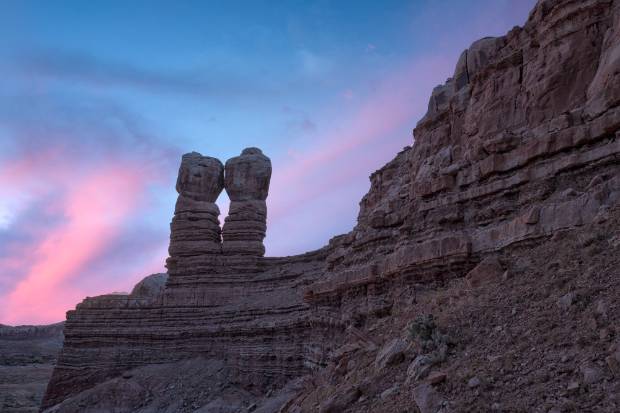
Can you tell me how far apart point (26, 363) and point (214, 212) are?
32509 mm

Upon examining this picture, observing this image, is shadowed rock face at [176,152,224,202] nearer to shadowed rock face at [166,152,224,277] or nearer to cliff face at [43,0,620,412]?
shadowed rock face at [166,152,224,277]

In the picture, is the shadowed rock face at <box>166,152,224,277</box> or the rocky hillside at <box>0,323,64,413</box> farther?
the rocky hillside at <box>0,323,64,413</box>

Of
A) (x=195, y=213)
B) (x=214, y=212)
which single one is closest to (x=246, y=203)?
(x=214, y=212)

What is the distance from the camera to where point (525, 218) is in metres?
9.69

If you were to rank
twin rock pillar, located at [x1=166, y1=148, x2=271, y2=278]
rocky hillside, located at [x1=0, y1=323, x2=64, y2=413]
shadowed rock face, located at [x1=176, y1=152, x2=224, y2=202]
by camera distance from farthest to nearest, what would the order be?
shadowed rock face, located at [x1=176, y1=152, x2=224, y2=202] → rocky hillside, located at [x1=0, y1=323, x2=64, y2=413] → twin rock pillar, located at [x1=166, y1=148, x2=271, y2=278]

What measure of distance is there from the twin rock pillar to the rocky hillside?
43.3 ft

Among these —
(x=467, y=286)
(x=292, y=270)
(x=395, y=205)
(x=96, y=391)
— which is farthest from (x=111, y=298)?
(x=467, y=286)

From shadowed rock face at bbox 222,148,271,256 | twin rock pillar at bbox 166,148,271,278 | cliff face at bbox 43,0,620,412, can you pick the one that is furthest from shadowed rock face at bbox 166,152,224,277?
cliff face at bbox 43,0,620,412

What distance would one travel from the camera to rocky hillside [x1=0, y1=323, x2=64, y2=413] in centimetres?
3572

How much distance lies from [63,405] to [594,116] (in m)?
28.5

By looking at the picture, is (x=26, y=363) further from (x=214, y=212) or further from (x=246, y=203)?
(x=246, y=203)

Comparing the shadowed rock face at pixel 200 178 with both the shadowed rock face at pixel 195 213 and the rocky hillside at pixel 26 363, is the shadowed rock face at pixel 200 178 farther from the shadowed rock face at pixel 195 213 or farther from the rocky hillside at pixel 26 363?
the rocky hillside at pixel 26 363

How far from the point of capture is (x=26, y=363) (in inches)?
2159

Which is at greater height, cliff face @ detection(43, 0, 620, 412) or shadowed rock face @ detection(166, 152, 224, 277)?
shadowed rock face @ detection(166, 152, 224, 277)
